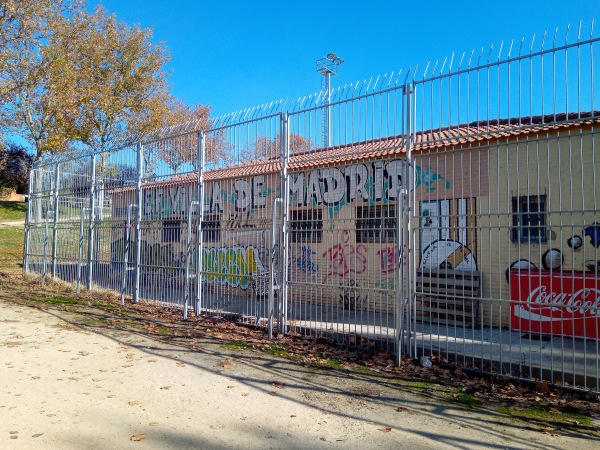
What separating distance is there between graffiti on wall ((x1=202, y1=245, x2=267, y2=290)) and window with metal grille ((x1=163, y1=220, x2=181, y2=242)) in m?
0.74

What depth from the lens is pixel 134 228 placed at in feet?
35.8

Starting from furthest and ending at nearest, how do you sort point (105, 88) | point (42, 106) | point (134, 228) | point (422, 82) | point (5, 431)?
point (105, 88)
point (42, 106)
point (134, 228)
point (422, 82)
point (5, 431)

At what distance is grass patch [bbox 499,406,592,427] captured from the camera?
4.36m

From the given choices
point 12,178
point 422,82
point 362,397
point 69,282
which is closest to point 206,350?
point 362,397

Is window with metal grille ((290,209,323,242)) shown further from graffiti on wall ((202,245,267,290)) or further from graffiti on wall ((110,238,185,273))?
graffiti on wall ((110,238,185,273))

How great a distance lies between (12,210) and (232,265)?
30263 mm

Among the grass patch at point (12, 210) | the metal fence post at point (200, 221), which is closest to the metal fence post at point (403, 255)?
the metal fence post at point (200, 221)

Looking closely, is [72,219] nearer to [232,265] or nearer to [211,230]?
[211,230]

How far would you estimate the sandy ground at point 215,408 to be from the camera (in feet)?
12.9

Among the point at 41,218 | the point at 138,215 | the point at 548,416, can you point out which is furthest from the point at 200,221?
the point at 41,218

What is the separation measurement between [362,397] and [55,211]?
11366mm

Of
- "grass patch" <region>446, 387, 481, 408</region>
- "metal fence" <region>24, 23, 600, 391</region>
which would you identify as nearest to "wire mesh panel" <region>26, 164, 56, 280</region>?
"metal fence" <region>24, 23, 600, 391</region>

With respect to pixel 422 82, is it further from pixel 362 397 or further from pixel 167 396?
pixel 167 396

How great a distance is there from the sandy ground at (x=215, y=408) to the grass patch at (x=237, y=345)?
33 centimetres
